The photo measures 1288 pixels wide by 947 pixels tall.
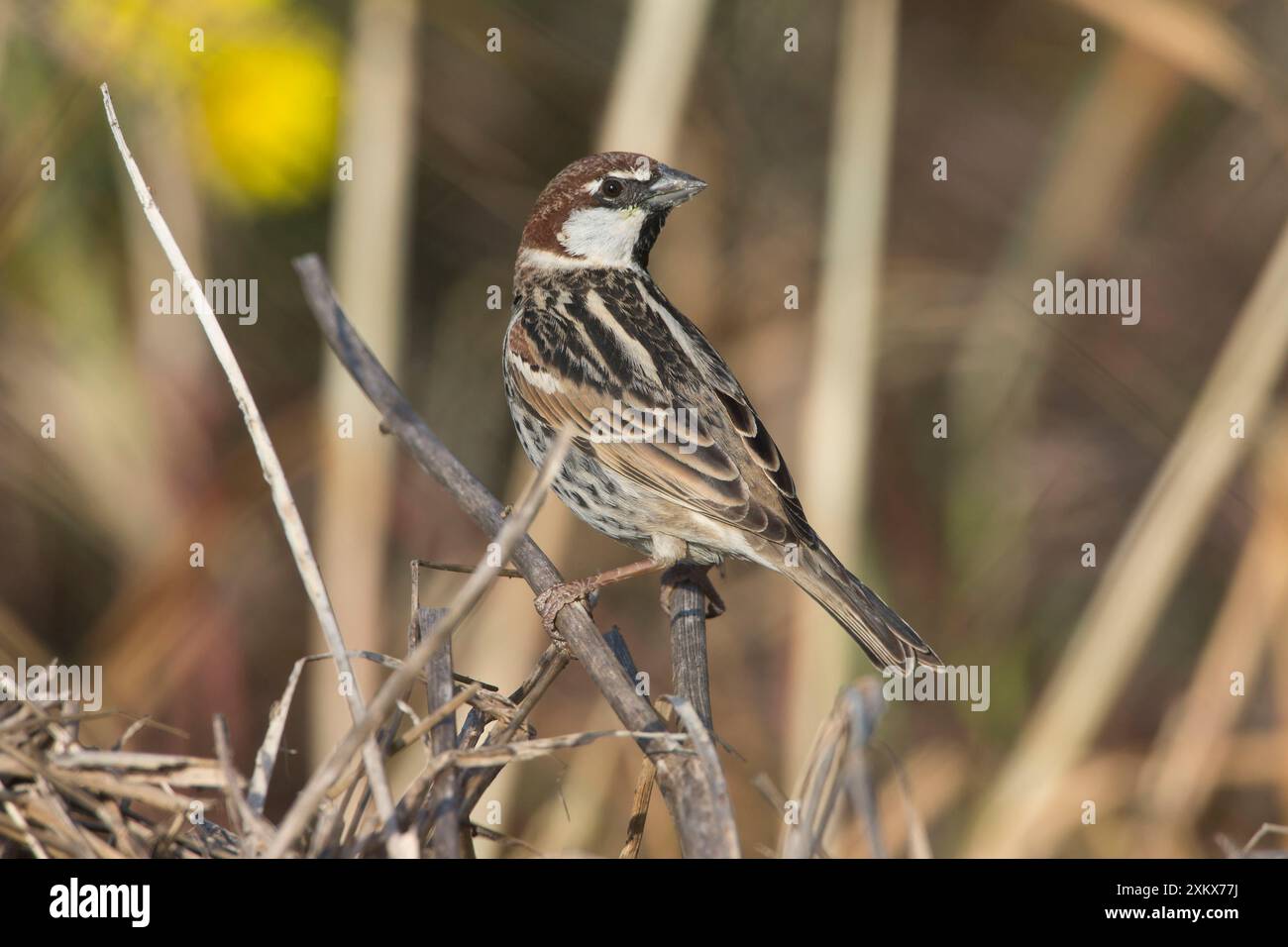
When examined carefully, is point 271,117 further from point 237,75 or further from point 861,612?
point 861,612

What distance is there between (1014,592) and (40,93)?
491 centimetres

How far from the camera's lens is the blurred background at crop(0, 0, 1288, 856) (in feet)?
18.0

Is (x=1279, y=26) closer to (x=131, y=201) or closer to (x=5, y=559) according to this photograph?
(x=131, y=201)

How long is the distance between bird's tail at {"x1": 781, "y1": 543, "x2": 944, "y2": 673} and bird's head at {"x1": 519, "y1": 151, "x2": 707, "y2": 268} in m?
1.46

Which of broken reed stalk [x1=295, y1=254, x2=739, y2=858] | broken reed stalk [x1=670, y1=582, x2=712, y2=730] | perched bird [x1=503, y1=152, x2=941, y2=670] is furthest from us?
perched bird [x1=503, y1=152, x2=941, y2=670]

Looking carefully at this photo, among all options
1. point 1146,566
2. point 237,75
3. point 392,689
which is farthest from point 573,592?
point 237,75

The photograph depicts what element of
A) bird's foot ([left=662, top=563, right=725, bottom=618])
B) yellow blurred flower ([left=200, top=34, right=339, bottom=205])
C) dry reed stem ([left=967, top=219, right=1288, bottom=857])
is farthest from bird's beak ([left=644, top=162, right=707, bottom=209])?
dry reed stem ([left=967, top=219, right=1288, bottom=857])

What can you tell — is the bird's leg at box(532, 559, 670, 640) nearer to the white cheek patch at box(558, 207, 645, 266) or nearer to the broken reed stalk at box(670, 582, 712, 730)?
the broken reed stalk at box(670, 582, 712, 730)

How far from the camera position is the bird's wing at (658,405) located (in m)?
4.43

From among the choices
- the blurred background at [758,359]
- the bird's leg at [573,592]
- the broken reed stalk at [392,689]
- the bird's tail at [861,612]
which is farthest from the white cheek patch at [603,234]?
the broken reed stalk at [392,689]

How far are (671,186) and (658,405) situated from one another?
875 millimetres

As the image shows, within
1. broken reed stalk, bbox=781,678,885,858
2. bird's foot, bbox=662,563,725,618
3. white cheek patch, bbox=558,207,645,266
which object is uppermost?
white cheek patch, bbox=558,207,645,266

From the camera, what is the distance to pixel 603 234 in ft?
17.0
